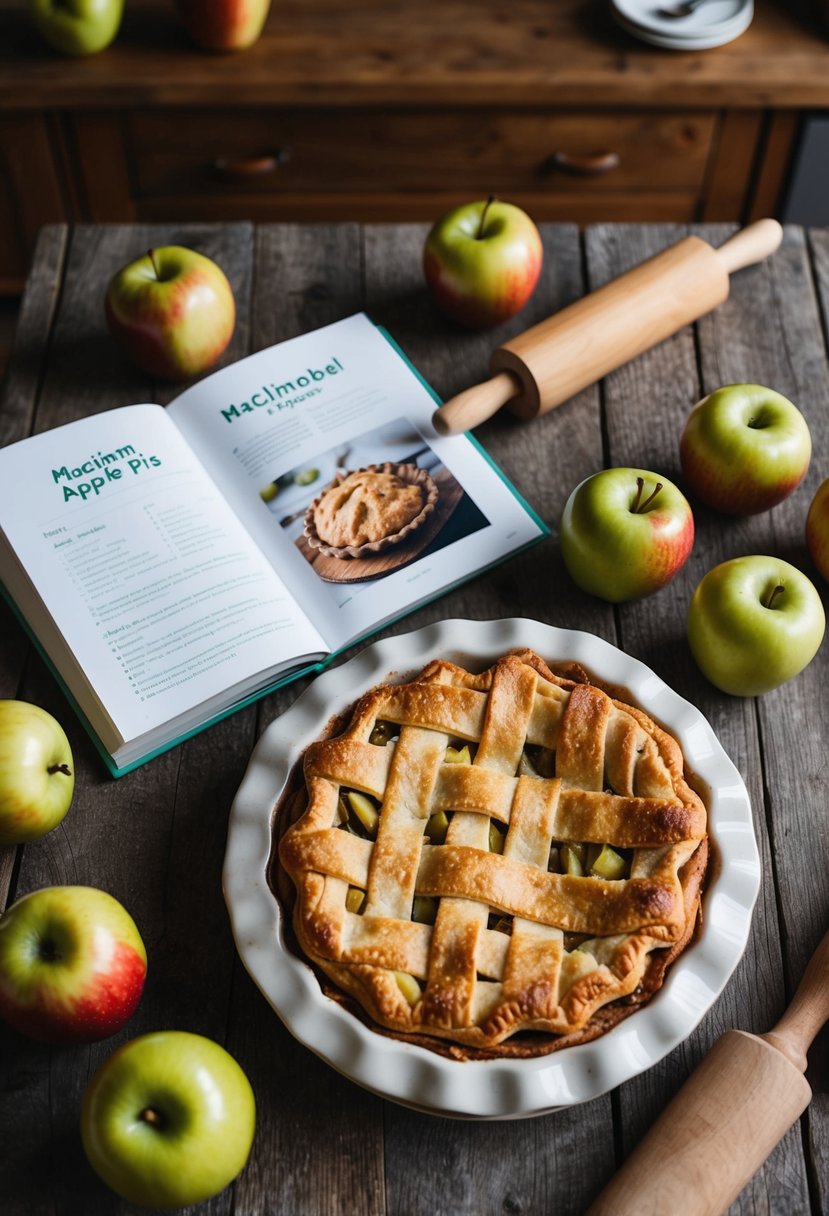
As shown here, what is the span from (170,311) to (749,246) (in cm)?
72

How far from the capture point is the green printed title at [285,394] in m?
1.28

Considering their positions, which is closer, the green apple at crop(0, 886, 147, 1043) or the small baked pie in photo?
the green apple at crop(0, 886, 147, 1043)

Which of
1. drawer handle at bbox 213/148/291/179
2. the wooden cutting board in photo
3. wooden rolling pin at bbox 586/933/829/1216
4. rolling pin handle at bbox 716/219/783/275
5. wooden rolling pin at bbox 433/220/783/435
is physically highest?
rolling pin handle at bbox 716/219/783/275

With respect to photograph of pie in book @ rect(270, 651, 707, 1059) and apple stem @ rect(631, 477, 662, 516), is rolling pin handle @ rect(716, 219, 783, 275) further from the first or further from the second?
photograph of pie in book @ rect(270, 651, 707, 1059)

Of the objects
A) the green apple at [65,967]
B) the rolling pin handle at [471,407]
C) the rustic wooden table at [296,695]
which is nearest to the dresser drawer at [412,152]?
the rustic wooden table at [296,695]

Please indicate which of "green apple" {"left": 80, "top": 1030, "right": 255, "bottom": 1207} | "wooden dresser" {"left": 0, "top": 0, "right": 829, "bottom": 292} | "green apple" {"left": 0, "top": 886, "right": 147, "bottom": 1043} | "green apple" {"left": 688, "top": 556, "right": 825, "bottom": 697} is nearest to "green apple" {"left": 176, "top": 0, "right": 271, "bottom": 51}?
"wooden dresser" {"left": 0, "top": 0, "right": 829, "bottom": 292}

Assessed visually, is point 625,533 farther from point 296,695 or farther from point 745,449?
point 296,695

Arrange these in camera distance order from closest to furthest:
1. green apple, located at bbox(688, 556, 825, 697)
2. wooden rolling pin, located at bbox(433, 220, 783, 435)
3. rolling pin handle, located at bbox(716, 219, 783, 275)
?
green apple, located at bbox(688, 556, 825, 697) → wooden rolling pin, located at bbox(433, 220, 783, 435) → rolling pin handle, located at bbox(716, 219, 783, 275)

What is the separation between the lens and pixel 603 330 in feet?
4.24

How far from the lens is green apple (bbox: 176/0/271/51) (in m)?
1.83

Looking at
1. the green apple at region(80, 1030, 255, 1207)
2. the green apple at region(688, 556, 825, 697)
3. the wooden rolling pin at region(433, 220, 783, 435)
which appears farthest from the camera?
the wooden rolling pin at region(433, 220, 783, 435)

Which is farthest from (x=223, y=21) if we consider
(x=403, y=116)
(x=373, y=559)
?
(x=373, y=559)

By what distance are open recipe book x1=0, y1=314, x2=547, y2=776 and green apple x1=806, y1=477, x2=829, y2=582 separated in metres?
0.29

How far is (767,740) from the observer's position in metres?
1.08
